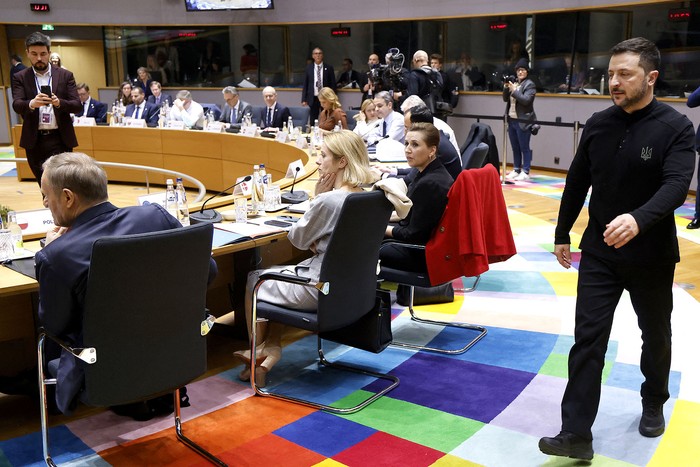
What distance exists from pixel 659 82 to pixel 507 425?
7.19m

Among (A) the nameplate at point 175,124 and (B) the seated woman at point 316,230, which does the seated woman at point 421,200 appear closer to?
(B) the seated woman at point 316,230

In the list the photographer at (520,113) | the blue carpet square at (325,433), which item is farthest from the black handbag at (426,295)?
the photographer at (520,113)

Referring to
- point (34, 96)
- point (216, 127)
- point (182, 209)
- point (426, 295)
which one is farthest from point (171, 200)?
point (216, 127)

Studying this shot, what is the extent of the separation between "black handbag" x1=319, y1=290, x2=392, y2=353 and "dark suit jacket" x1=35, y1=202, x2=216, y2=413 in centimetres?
114

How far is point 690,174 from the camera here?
2646 millimetres

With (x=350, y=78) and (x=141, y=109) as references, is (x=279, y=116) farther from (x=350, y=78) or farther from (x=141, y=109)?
(x=350, y=78)

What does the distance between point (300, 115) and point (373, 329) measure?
6.07 m

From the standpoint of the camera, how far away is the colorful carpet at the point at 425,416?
294 cm

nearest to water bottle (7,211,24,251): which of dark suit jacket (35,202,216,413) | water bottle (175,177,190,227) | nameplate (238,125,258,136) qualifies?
water bottle (175,177,190,227)

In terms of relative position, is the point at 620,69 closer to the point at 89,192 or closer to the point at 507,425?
the point at 507,425

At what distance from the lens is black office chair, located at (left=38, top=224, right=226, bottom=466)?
2.36 m

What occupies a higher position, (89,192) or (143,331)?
(89,192)

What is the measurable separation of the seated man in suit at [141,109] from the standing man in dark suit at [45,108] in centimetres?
428

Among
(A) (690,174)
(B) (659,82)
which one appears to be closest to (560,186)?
(B) (659,82)
